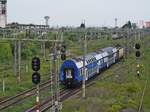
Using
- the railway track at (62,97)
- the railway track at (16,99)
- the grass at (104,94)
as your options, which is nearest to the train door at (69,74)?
the railway track at (62,97)

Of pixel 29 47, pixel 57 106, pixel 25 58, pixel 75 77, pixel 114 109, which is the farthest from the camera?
pixel 29 47

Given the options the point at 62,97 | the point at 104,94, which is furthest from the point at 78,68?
the point at 62,97

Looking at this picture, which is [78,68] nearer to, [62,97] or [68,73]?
[68,73]

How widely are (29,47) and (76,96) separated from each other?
47905 mm

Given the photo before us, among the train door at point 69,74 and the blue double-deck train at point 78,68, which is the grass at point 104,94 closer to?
the blue double-deck train at point 78,68

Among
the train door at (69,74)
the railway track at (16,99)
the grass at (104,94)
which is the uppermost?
the train door at (69,74)

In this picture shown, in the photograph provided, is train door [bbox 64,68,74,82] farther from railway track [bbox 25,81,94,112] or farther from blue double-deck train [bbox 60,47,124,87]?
railway track [bbox 25,81,94,112]

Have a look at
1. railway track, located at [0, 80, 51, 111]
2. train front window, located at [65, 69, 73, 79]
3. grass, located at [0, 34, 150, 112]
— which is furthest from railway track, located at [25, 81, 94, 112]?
railway track, located at [0, 80, 51, 111]

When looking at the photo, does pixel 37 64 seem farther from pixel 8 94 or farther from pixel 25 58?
pixel 25 58

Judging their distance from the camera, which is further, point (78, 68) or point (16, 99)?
point (78, 68)

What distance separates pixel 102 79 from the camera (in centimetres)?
5069

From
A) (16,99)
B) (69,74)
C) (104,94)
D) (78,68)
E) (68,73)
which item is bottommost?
(16,99)

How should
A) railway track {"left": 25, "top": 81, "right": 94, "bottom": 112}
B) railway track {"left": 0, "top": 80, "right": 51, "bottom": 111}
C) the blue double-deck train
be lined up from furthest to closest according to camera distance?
the blue double-deck train
railway track {"left": 0, "top": 80, "right": 51, "bottom": 111}
railway track {"left": 25, "top": 81, "right": 94, "bottom": 112}

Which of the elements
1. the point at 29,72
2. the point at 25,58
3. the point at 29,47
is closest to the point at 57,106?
the point at 29,72
